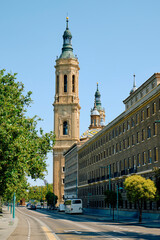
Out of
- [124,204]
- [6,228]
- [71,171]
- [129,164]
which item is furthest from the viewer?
[71,171]

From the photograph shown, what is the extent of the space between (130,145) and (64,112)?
8612 centimetres

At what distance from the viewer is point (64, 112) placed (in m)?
154

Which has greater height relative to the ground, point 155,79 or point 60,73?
point 60,73

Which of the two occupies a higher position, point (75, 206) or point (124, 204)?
point (124, 204)

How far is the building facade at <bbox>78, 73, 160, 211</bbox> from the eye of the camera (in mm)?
58344

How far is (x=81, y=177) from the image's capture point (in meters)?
119

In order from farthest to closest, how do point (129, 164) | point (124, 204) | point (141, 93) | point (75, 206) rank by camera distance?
point (75, 206) < point (124, 204) < point (129, 164) < point (141, 93)

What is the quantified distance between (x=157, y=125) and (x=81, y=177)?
6428 cm

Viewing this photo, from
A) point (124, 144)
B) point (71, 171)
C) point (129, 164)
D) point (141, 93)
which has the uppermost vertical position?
point (141, 93)

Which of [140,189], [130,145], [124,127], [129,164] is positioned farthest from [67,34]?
[140,189]

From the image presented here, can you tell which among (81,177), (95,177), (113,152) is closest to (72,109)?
(81,177)

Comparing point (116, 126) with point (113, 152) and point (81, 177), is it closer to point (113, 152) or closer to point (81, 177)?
point (113, 152)

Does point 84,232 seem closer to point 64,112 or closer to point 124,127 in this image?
point 124,127

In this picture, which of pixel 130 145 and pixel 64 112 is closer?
pixel 130 145
